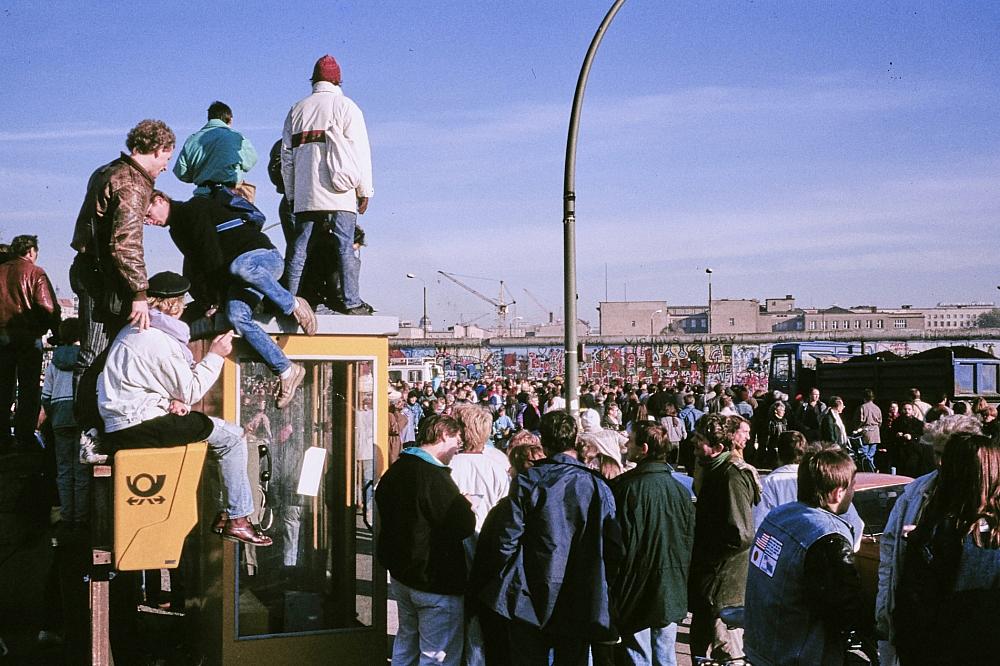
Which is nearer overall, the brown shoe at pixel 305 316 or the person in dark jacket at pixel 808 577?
the person in dark jacket at pixel 808 577

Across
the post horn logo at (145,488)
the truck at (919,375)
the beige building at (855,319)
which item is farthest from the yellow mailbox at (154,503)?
the beige building at (855,319)

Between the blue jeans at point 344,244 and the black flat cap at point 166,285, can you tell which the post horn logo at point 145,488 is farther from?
the blue jeans at point 344,244

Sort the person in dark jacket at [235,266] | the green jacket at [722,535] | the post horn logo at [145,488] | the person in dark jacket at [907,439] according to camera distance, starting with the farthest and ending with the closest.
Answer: the person in dark jacket at [907,439] → the green jacket at [722,535] → the person in dark jacket at [235,266] → the post horn logo at [145,488]

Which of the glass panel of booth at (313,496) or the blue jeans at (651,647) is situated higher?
the glass panel of booth at (313,496)

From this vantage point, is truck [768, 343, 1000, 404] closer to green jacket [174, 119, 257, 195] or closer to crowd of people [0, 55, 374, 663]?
crowd of people [0, 55, 374, 663]

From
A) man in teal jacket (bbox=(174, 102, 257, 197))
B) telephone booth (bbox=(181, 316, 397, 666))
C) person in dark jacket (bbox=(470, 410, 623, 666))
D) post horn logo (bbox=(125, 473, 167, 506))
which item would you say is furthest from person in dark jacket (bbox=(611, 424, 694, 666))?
man in teal jacket (bbox=(174, 102, 257, 197))

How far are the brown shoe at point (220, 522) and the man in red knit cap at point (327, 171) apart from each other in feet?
5.69

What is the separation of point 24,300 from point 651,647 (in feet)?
16.6

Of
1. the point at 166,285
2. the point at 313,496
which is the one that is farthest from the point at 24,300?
the point at 313,496

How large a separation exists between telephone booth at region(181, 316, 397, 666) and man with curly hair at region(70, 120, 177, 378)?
1.00 meters

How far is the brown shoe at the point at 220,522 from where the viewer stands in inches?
223

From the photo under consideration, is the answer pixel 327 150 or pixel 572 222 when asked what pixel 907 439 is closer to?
pixel 572 222

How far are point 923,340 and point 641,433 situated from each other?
38073 millimetres

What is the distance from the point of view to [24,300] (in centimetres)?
738
